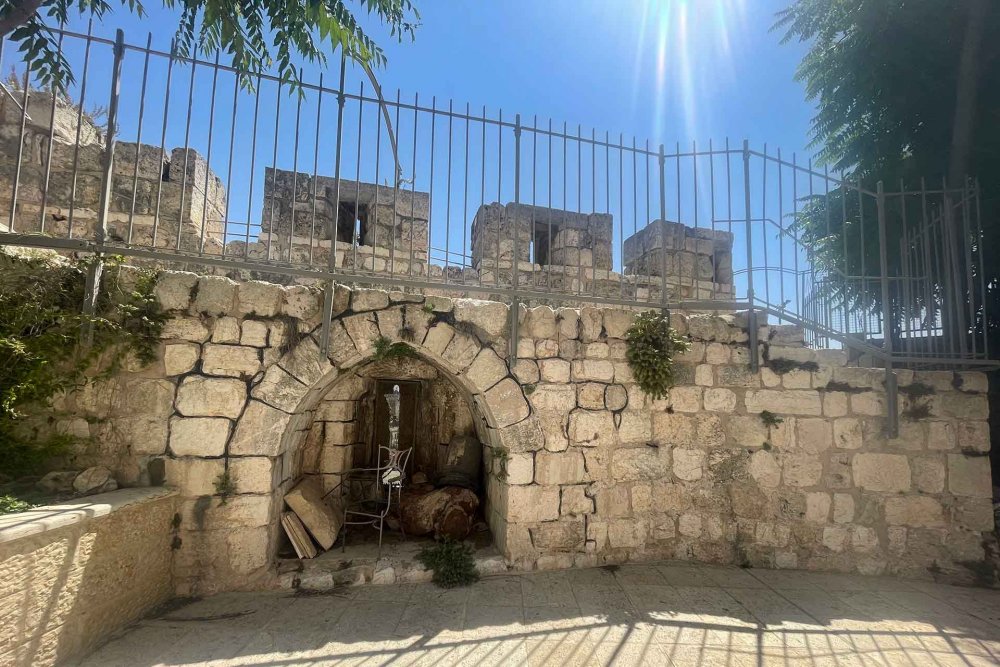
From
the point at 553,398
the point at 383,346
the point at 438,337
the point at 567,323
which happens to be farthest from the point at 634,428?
the point at 383,346

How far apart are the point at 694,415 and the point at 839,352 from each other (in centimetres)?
162

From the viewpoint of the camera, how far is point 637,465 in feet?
14.0

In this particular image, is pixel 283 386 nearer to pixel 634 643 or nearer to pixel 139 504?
pixel 139 504

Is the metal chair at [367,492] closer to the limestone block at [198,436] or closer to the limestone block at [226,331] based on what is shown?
the limestone block at [198,436]

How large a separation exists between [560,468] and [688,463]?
127cm

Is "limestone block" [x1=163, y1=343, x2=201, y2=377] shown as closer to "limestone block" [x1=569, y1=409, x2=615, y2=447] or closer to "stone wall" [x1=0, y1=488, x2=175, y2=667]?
"stone wall" [x1=0, y1=488, x2=175, y2=667]

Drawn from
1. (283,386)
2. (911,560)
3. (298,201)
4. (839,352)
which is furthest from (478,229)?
(911,560)

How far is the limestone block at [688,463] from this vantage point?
4293 millimetres

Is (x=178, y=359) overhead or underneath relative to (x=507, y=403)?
overhead

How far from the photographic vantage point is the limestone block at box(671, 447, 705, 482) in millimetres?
4293

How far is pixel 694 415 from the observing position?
14.3ft

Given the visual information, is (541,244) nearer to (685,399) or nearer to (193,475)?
(685,399)

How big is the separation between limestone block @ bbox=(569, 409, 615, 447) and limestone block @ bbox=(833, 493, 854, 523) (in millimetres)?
2243

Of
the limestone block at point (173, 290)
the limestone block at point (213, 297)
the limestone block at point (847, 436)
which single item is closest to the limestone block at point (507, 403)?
the limestone block at point (213, 297)
